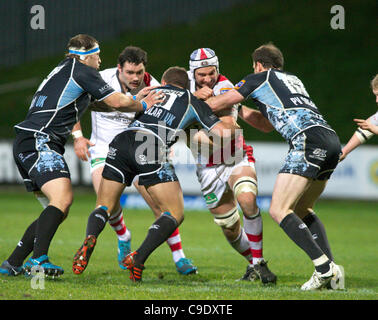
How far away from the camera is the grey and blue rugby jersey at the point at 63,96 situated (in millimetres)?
6102

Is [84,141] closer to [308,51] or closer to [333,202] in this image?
[333,202]

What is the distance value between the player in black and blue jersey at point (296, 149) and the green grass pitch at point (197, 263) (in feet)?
1.08

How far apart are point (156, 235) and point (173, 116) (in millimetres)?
1169

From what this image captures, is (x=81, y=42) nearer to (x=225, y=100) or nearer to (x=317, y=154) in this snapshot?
(x=225, y=100)

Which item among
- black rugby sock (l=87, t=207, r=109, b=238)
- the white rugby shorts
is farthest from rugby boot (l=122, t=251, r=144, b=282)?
the white rugby shorts

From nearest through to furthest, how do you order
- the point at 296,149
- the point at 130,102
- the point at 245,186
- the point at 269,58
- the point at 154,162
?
the point at 296,149 < the point at 154,162 < the point at 130,102 < the point at 269,58 < the point at 245,186

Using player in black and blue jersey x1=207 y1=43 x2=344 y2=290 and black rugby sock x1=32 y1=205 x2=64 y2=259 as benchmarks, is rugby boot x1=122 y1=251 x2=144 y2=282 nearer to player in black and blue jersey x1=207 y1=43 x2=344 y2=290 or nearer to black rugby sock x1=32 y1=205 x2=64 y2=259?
black rugby sock x1=32 y1=205 x2=64 y2=259

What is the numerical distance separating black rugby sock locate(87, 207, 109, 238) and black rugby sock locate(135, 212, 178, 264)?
0.41 m

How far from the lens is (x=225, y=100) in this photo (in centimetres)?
634

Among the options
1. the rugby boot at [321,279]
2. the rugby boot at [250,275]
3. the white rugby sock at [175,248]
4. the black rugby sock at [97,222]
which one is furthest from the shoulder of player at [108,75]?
the rugby boot at [321,279]

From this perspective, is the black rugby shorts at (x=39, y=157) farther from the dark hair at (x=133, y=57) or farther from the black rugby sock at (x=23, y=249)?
the dark hair at (x=133, y=57)

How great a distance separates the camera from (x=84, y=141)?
7.40m

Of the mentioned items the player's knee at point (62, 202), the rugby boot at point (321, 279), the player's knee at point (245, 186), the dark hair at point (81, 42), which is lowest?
the rugby boot at point (321, 279)

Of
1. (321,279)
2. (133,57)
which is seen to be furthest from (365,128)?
(133,57)
